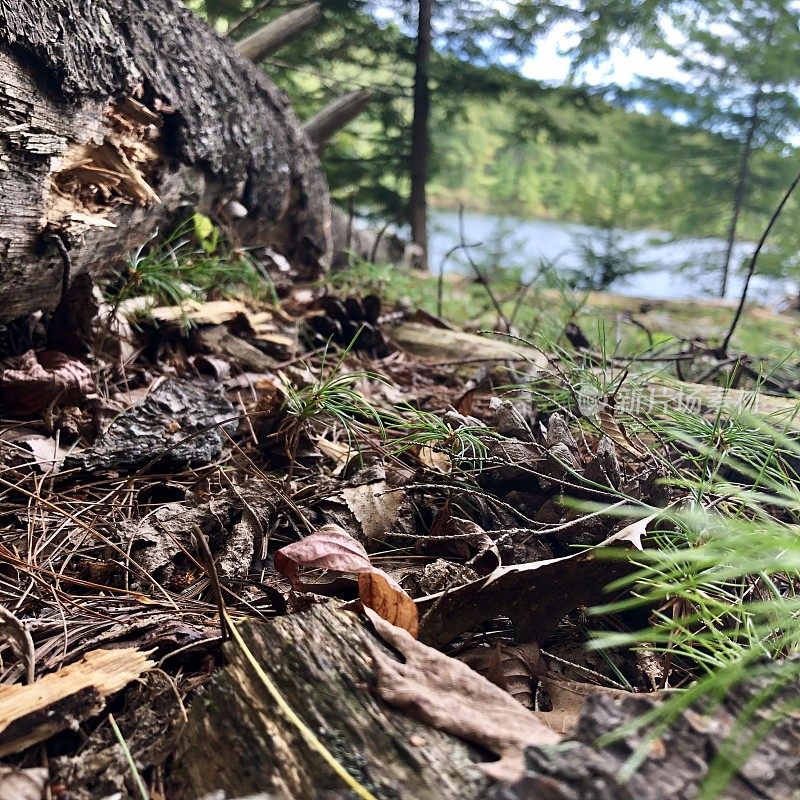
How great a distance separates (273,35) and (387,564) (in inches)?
162

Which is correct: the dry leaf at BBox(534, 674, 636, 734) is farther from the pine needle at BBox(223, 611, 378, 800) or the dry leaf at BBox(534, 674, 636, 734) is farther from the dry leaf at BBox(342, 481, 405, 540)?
the dry leaf at BBox(342, 481, 405, 540)

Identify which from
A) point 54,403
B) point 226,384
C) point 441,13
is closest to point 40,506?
point 54,403

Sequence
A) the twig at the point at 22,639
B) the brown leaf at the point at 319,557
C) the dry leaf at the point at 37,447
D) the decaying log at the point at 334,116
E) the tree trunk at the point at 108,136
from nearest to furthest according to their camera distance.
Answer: the twig at the point at 22,639
the brown leaf at the point at 319,557
the dry leaf at the point at 37,447
the tree trunk at the point at 108,136
the decaying log at the point at 334,116

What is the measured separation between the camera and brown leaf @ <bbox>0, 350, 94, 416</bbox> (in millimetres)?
1641

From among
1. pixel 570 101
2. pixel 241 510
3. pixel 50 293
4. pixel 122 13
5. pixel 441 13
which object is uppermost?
pixel 441 13

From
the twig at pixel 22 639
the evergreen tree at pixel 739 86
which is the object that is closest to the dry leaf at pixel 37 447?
the twig at pixel 22 639

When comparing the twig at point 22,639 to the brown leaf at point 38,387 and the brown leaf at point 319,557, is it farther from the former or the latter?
the brown leaf at point 38,387

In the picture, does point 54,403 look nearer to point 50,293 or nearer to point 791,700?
point 50,293

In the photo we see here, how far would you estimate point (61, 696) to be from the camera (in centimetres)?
85

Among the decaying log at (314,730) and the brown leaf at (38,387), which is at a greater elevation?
the brown leaf at (38,387)

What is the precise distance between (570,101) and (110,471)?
677 centimetres

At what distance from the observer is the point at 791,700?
0.70 m

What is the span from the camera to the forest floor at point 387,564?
2.28ft

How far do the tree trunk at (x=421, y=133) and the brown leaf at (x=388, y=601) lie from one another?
5549mm
